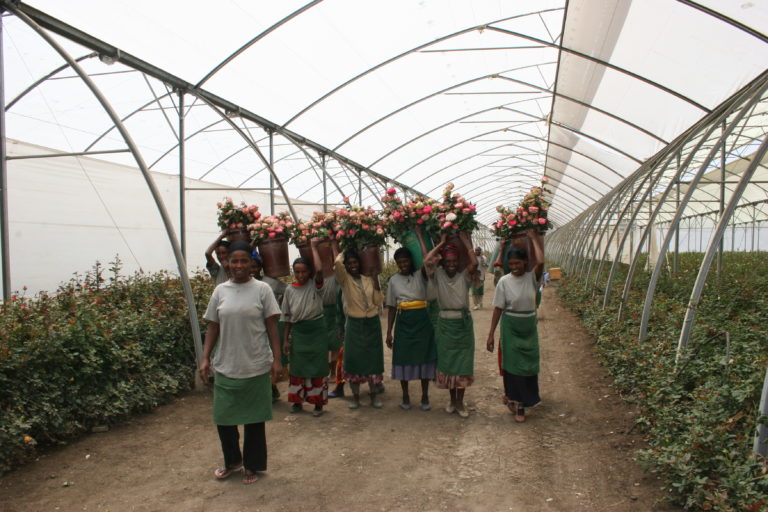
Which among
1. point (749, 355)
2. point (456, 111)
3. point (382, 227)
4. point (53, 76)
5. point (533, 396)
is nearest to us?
point (749, 355)

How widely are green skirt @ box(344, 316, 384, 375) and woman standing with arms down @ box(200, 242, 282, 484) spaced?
5.26 feet

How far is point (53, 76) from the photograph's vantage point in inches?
256

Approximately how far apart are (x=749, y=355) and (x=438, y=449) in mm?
2504

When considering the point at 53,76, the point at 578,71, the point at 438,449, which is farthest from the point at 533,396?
the point at 53,76

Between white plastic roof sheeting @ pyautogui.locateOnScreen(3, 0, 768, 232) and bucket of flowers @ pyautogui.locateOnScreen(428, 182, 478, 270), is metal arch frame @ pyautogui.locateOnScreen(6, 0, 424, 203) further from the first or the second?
bucket of flowers @ pyautogui.locateOnScreen(428, 182, 478, 270)

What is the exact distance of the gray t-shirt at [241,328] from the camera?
3.65m

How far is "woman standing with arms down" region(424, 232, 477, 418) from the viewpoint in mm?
5121

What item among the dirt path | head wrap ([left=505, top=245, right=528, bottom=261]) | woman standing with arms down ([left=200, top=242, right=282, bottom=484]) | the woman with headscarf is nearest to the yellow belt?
the woman with headscarf

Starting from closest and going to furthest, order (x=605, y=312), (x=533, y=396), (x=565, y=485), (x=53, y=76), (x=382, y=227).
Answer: (x=565, y=485) < (x=533, y=396) < (x=382, y=227) < (x=53, y=76) < (x=605, y=312)

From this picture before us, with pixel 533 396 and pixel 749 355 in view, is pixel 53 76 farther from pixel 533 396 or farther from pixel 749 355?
pixel 749 355

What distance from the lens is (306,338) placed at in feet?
16.9

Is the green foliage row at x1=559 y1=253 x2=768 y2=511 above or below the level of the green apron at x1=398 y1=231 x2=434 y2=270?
below

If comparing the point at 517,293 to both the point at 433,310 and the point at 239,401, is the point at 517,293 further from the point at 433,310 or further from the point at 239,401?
the point at 239,401

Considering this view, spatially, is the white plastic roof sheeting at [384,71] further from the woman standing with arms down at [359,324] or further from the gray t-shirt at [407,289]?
the gray t-shirt at [407,289]
